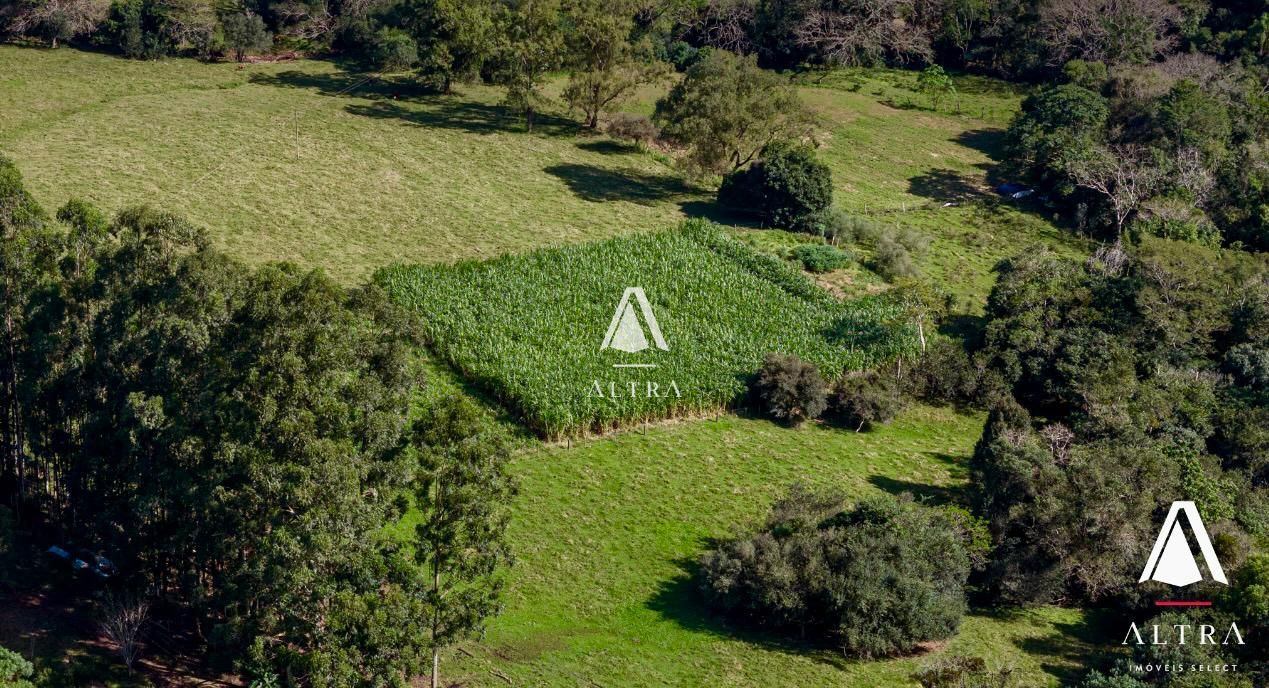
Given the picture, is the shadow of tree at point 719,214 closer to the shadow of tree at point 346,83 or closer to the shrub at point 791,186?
the shrub at point 791,186

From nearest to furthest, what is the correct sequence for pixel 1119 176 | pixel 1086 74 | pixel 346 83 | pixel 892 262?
pixel 892 262 < pixel 1119 176 < pixel 1086 74 < pixel 346 83

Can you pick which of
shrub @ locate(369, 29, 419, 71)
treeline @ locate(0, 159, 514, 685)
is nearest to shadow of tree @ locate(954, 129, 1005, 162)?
shrub @ locate(369, 29, 419, 71)

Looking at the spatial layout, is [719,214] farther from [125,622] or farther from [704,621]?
[125,622]

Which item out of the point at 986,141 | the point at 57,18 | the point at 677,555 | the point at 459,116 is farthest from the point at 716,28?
the point at 677,555

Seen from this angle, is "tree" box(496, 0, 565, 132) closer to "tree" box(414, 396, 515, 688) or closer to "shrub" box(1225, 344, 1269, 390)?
"shrub" box(1225, 344, 1269, 390)

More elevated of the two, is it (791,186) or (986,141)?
(986,141)

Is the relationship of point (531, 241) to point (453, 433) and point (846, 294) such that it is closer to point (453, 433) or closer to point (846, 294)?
point (846, 294)
